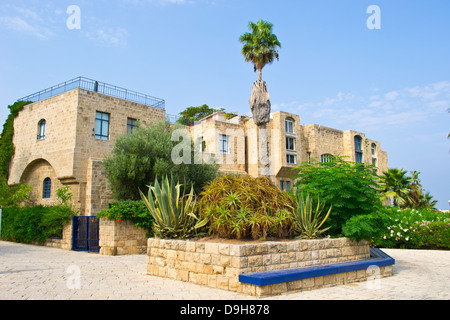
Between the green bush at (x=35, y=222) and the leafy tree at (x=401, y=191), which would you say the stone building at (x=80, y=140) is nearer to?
the green bush at (x=35, y=222)

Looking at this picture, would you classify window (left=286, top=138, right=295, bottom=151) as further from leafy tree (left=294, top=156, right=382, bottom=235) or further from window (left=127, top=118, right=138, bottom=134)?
leafy tree (left=294, top=156, right=382, bottom=235)

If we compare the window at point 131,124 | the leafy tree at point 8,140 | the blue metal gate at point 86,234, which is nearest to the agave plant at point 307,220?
the blue metal gate at point 86,234

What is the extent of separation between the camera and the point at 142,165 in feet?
58.5

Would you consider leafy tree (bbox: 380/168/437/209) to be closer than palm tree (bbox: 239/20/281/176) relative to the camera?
No

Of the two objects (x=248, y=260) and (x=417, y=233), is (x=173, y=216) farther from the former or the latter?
(x=417, y=233)

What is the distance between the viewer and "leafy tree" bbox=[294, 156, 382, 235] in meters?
8.49

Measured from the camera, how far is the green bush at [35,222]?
16438 millimetres

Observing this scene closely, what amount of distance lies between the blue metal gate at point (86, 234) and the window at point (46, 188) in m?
7.06

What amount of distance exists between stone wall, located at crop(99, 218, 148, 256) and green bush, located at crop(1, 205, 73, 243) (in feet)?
11.2

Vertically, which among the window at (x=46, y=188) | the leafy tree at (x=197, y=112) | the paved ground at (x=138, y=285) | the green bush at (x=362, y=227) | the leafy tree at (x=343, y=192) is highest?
the leafy tree at (x=197, y=112)

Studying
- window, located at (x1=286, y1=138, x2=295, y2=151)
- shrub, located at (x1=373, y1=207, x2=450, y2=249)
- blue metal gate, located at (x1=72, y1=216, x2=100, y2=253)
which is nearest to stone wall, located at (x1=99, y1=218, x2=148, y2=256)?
blue metal gate, located at (x1=72, y1=216, x2=100, y2=253)

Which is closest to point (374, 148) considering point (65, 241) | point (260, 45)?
point (260, 45)

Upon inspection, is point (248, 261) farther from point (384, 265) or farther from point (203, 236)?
point (384, 265)
